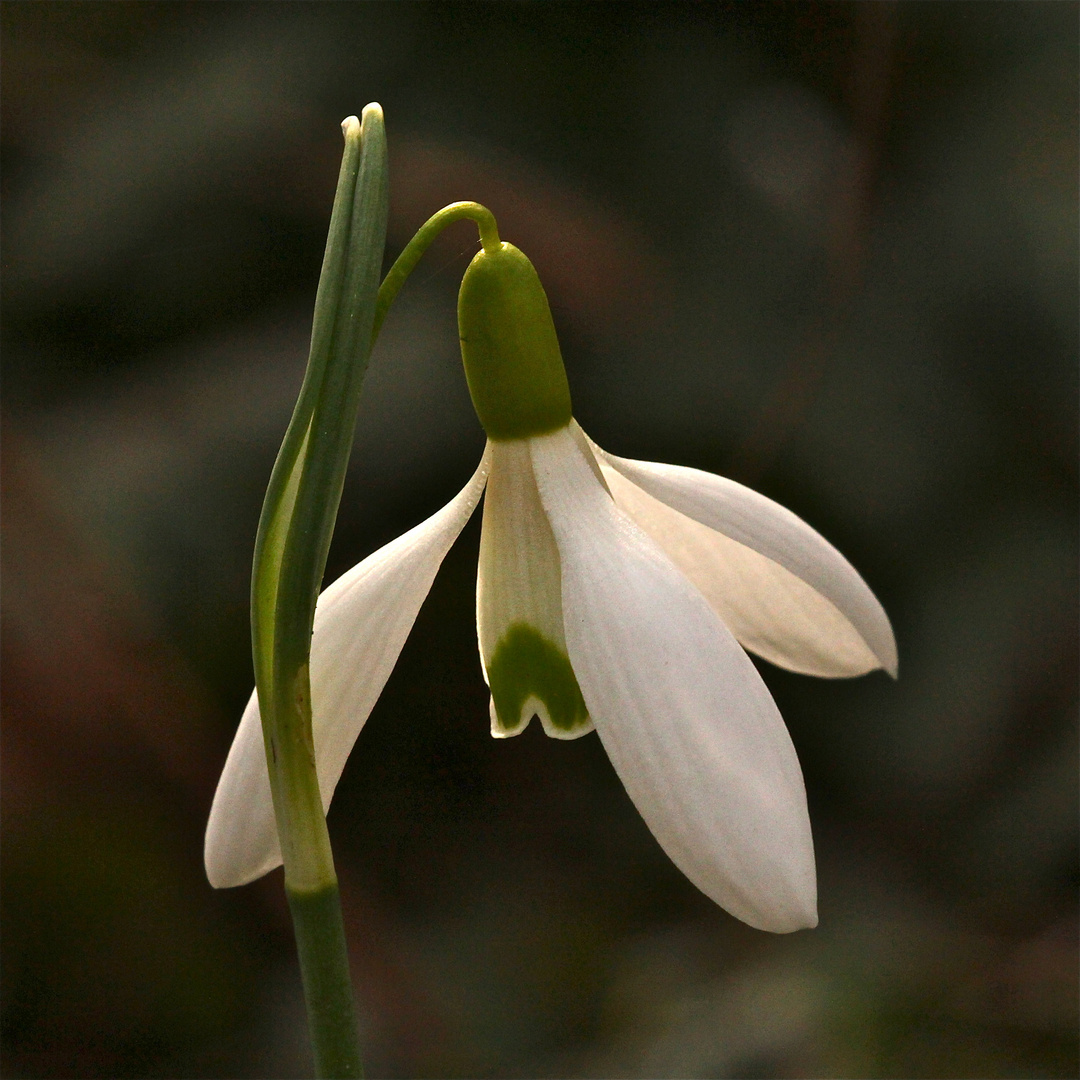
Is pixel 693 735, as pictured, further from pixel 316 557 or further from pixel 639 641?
pixel 316 557

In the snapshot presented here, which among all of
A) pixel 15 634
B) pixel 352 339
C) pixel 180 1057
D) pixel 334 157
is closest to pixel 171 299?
pixel 334 157

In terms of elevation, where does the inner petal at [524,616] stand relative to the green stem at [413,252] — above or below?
below

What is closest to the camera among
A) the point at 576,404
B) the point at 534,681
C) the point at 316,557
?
the point at 316,557

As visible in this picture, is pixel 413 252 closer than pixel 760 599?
Yes

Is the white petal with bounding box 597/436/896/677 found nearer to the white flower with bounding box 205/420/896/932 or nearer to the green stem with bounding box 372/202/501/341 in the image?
the white flower with bounding box 205/420/896/932

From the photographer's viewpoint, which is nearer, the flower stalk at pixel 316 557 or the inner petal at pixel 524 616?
the flower stalk at pixel 316 557

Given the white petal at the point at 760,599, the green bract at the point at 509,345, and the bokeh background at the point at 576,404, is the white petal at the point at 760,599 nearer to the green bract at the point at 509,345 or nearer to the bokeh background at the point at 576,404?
the green bract at the point at 509,345

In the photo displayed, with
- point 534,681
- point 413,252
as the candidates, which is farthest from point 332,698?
→ point 413,252

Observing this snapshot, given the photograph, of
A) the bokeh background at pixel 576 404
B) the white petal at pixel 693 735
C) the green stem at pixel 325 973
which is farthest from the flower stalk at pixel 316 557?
the bokeh background at pixel 576 404
